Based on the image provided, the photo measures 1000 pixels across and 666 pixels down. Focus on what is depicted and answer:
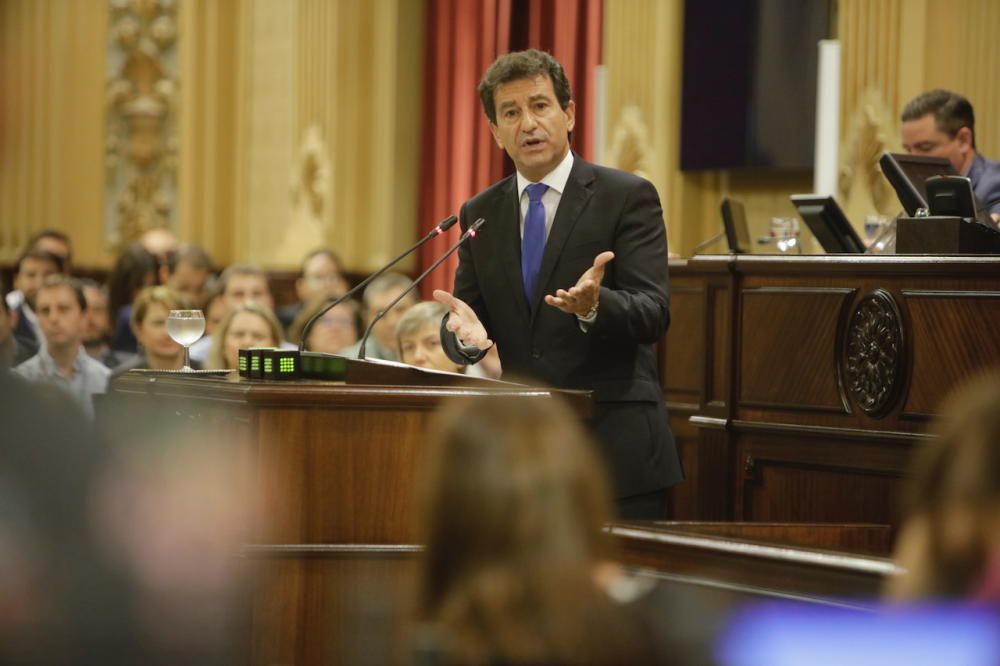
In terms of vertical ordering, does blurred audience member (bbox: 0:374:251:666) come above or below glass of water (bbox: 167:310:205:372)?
below

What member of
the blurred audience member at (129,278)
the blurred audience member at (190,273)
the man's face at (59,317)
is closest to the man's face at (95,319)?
the blurred audience member at (129,278)

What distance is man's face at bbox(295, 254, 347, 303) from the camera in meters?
7.66

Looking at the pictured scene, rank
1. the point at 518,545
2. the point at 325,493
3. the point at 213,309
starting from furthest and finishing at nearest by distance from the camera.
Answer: the point at 213,309, the point at 325,493, the point at 518,545

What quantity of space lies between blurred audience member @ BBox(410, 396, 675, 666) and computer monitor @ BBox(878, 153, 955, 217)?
2.93 meters

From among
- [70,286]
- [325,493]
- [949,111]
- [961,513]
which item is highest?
[949,111]

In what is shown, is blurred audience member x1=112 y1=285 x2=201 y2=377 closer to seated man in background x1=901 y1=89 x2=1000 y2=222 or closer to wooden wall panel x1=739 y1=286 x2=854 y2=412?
wooden wall panel x1=739 y1=286 x2=854 y2=412

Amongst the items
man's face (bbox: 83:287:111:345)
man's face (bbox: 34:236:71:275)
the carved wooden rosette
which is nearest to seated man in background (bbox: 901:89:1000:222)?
the carved wooden rosette

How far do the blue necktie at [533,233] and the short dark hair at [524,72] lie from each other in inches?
8.0

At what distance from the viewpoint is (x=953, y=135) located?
4.85 metres

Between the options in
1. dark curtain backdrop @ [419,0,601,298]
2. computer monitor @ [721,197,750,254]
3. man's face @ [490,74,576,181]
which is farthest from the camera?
dark curtain backdrop @ [419,0,601,298]

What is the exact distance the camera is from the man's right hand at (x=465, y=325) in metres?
3.27

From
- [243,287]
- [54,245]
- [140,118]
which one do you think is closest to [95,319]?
[243,287]

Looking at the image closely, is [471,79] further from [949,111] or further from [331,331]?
[949,111]

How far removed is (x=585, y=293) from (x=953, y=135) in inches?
84.3
